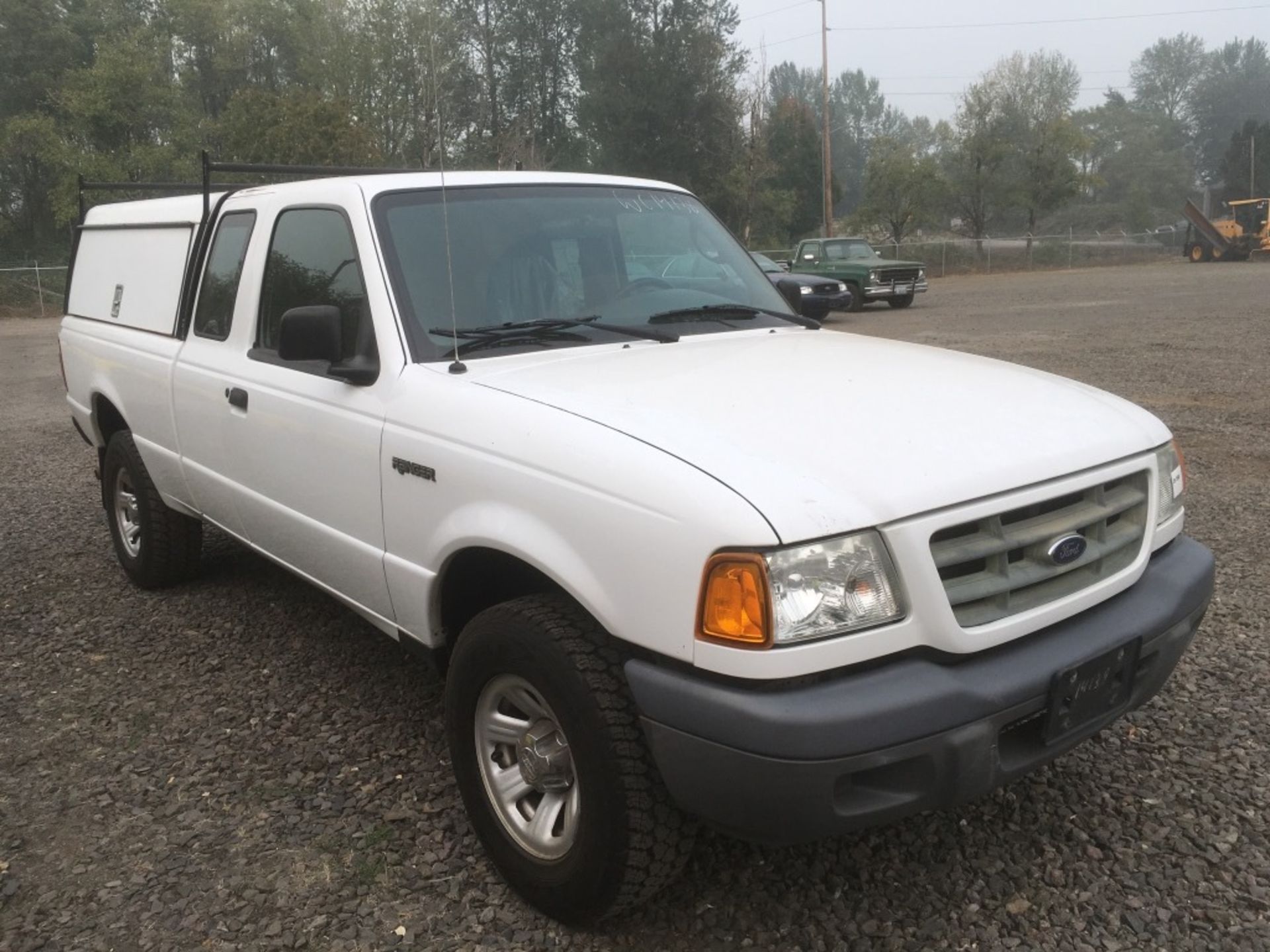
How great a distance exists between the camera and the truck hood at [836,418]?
2.27 metres

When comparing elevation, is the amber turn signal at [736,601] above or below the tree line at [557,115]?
below

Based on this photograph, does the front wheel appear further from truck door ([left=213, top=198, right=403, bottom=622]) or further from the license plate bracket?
the license plate bracket

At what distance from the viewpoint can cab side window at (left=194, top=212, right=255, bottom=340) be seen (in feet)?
13.5

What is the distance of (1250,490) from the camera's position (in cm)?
641

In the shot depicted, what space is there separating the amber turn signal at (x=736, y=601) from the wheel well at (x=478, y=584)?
66 centimetres

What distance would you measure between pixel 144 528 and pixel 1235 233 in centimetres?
4387

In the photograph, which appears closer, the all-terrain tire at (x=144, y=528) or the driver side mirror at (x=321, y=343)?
the driver side mirror at (x=321, y=343)

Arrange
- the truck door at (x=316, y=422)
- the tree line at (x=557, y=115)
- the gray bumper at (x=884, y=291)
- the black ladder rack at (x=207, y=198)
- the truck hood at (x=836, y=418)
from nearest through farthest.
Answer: the truck hood at (x=836, y=418) < the truck door at (x=316, y=422) < the black ladder rack at (x=207, y=198) < the gray bumper at (x=884, y=291) < the tree line at (x=557, y=115)

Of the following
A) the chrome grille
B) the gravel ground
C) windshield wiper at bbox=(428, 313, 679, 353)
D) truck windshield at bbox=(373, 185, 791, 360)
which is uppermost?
truck windshield at bbox=(373, 185, 791, 360)

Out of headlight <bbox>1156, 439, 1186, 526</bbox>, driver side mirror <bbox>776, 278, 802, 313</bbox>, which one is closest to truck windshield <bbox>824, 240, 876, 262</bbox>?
driver side mirror <bbox>776, 278, 802, 313</bbox>

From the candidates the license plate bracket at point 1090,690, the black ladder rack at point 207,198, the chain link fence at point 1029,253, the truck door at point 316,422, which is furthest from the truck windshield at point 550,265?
the chain link fence at point 1029,253

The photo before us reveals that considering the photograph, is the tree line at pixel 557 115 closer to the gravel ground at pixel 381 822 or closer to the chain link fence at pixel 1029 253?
the chain link fence at pixel 1029 253

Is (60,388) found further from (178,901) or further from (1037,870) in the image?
(1037,870)

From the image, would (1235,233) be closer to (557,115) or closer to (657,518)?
(557,115)
